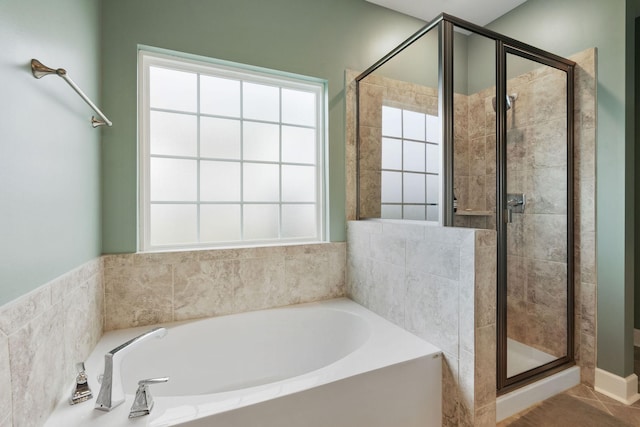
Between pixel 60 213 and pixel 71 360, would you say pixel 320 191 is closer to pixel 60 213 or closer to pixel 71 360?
pixel 60 213

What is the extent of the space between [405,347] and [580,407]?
1.21 metres

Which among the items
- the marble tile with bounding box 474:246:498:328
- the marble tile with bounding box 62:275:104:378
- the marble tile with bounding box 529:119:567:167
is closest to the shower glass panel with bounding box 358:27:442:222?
the marble tile with bounding box 474:246:498:328

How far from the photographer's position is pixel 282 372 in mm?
1834

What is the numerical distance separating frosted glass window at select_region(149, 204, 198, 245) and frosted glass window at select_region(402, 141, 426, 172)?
1.42m

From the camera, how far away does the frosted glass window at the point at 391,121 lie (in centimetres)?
203

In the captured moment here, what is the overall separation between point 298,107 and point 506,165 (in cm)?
143

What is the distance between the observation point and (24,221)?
86 cm

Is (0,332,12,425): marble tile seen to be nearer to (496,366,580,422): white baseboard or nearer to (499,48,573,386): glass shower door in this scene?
(496,366,580,422): white baseboard

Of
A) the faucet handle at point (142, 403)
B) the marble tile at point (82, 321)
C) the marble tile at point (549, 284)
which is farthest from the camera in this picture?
the marble tile at point (549, 284)

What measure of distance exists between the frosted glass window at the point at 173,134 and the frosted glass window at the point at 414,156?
1378 mm

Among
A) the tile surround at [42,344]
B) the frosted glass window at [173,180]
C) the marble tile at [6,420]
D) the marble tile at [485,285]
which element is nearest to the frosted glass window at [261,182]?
the frosted glass window at [173,180]

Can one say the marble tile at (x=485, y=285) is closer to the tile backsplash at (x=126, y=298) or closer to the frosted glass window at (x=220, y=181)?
the tile backsplash at (x=126, y=298)

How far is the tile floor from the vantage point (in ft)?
5.15

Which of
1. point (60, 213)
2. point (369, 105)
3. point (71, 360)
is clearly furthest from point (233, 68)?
point (71, 360)
